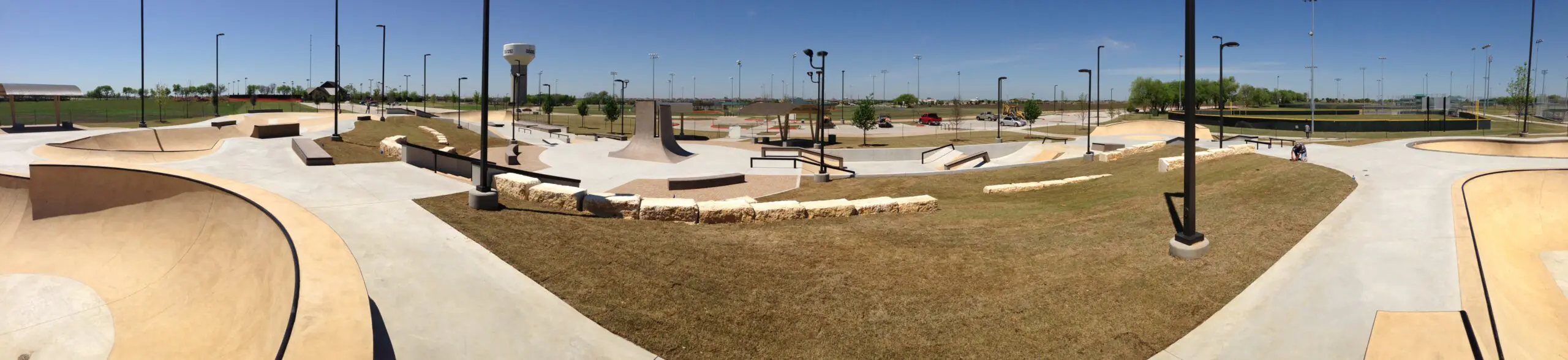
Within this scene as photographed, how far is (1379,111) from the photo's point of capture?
317 ft

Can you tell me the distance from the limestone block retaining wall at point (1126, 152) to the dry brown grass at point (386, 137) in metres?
26.9

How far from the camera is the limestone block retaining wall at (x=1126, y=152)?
28141 mm

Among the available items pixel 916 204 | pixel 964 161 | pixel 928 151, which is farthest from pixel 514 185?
pixel 928 151

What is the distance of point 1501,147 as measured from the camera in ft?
88.8

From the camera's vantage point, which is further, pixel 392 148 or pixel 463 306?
pixel 392 148

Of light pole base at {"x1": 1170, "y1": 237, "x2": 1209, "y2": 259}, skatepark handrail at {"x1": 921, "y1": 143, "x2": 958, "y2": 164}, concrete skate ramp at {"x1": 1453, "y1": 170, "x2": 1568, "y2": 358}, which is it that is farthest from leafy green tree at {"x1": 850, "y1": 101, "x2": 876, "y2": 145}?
light pole base at {"x1": 1170, "y1": 237, "x2": 1209, "y2": 259}

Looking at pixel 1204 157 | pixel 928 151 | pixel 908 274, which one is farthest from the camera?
pixel 928 151

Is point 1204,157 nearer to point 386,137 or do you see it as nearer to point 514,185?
point 514,185

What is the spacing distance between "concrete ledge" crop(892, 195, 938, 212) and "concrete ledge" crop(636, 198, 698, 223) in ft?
15.4

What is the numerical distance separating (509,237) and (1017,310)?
730cm

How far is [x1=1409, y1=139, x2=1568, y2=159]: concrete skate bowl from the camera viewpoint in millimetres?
25266

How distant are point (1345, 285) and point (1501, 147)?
28.0 metres

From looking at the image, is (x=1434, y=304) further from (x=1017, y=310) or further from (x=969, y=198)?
(x=969, y=198)

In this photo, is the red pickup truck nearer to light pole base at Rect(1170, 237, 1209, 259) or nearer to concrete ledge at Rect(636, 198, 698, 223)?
concrete ledge at Rect(636, 198, 698, 223)
